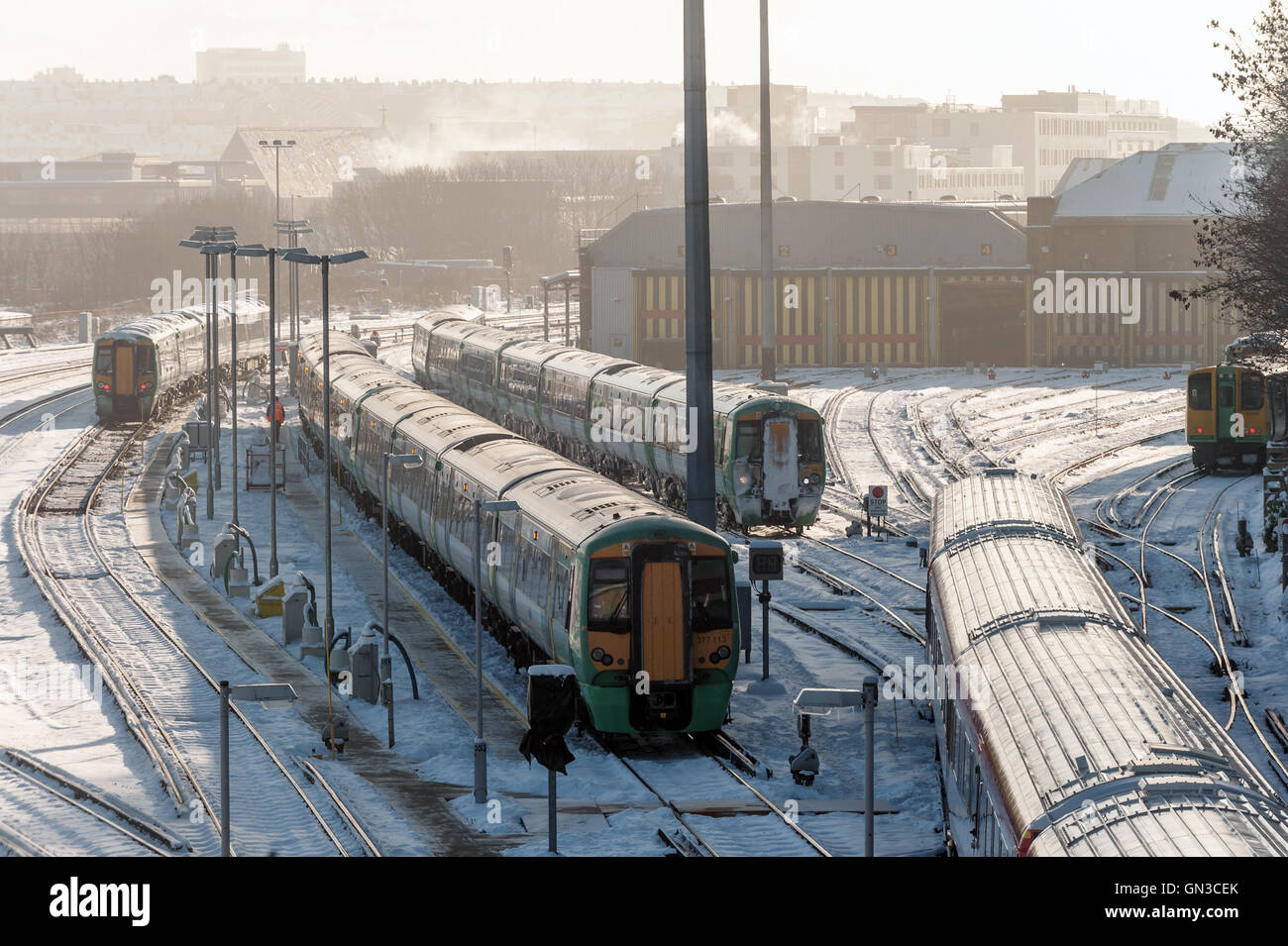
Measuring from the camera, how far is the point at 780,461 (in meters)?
39.3

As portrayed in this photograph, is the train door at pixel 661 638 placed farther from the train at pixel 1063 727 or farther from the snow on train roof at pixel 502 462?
the snow on train roof at pixel 502 462

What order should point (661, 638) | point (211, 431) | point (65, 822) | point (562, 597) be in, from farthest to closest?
point (211, 431), point (562, 597), point (661, 638), point (65, 822)

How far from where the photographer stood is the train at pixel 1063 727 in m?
12.2

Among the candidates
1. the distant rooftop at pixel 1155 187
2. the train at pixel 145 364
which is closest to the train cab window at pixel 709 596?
the train at pixel 145 364

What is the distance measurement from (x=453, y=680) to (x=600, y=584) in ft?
20.3

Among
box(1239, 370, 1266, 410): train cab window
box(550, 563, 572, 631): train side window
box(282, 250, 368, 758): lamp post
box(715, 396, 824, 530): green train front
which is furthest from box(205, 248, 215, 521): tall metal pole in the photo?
box(1239, 370, 1266, 410): train cab window

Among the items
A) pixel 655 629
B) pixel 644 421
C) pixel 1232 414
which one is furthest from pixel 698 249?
pixel 1232 414

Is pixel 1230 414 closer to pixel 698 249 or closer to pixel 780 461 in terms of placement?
pixel 780 461

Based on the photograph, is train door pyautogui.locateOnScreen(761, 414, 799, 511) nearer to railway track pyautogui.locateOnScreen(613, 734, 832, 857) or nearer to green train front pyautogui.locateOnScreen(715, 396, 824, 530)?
green train front pyautogui.locateOnScreen(715, 396, 824, 530)

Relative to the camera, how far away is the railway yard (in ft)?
67.2

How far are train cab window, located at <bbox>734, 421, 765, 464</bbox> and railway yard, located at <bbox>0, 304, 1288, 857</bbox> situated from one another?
76.9 inches

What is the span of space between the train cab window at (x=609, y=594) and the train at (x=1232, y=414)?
29197 mm
